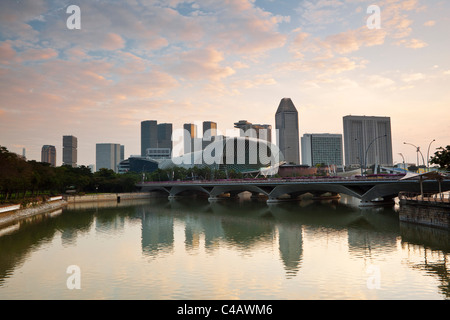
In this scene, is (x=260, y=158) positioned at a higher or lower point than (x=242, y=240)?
higher

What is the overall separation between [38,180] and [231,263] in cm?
5072

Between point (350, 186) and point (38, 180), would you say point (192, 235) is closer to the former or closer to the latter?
point (350, 186)

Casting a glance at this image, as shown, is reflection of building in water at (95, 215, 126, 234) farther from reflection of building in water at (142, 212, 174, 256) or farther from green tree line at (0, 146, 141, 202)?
green tree line at (0, 146, 141, 202)

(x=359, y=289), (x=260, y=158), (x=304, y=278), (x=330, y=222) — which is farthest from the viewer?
(x=260, y=158)

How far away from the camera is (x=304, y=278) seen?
18.3 meters

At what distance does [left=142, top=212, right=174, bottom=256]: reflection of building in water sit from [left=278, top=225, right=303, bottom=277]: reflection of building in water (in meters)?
9.08

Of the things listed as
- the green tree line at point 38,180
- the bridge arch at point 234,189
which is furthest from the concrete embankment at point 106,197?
the bridge arch at point 234,189

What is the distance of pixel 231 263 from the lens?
21922 mm

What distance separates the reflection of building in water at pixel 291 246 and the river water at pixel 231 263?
0.23ft

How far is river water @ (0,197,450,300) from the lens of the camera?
16.4 metres

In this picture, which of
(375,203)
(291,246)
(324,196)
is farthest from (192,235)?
(324,196)
